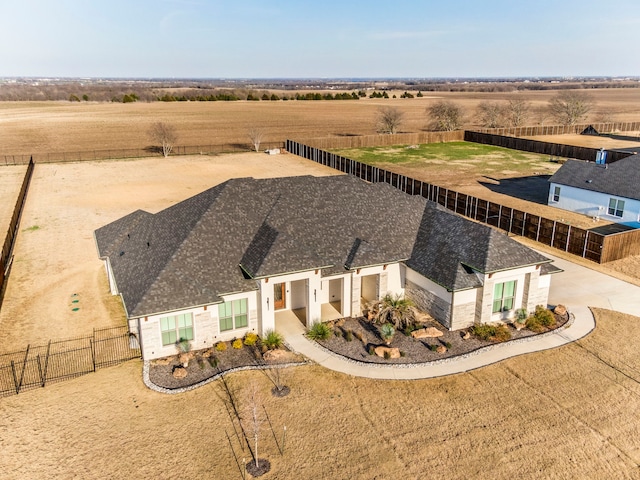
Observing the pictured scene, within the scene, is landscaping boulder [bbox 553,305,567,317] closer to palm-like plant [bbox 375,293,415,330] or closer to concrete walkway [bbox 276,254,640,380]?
concrete walkway [bbox 276,254,640,380]

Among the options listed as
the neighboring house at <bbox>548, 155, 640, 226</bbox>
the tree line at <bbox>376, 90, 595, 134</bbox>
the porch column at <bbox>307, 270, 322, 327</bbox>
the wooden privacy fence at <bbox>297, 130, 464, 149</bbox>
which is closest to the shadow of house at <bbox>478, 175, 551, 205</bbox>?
the neighboring house at <bbox>548, 155, 640, 226</bbox>

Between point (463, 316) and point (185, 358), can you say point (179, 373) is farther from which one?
point (463, 316)

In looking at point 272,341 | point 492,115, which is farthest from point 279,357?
point 492,115

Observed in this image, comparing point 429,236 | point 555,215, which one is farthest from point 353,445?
point 555,215

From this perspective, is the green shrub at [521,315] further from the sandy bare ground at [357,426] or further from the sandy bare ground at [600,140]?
the sandy bare ground at [600,140]

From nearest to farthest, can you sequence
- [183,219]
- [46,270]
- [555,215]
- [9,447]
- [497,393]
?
[9,447] → [497,393] → [183,219] → [46,270] → [555,215]

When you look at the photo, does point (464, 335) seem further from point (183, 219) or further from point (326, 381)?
point (183, 219)
